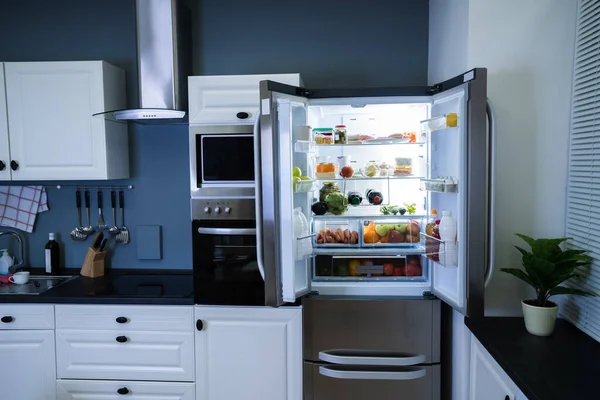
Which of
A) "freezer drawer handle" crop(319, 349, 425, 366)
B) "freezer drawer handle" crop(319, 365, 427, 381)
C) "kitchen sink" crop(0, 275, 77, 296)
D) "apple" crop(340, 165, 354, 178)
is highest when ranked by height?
"apple" crop(340, 165, 354, 178)

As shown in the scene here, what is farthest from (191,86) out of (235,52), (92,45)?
(92,45)

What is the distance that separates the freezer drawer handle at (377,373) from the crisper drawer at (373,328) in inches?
2.3

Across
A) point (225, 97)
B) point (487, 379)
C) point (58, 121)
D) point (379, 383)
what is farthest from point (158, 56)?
point (487, 379)

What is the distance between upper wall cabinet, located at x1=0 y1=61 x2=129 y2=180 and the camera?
2.50 meters

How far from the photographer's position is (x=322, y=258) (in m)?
2.42

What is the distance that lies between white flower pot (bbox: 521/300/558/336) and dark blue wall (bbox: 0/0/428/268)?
5.05 feet

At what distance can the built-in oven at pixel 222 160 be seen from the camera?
89.3 inches

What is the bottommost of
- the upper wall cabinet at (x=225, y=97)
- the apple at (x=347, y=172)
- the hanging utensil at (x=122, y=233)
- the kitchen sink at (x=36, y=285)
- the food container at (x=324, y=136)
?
the kitchen sink at (x=36, y=285)

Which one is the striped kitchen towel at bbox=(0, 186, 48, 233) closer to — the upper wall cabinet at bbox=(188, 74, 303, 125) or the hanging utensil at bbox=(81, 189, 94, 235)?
the hanging utensil at bbox=(81, 189, 94, 235)

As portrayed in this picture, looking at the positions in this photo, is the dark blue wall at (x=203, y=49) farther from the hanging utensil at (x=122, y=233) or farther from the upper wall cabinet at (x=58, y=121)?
the upper wall cabinet at (x=58, y=121)

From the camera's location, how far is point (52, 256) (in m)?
2.83

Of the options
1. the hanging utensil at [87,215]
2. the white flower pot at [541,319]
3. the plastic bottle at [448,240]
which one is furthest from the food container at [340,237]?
the hanging utensil at [87,215]

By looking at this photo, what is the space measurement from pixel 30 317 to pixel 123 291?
19.2 inches

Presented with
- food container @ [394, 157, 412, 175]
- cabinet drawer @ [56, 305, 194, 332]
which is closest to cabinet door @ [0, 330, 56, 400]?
cabinet drawer @ [56, 305, 194, 332]
